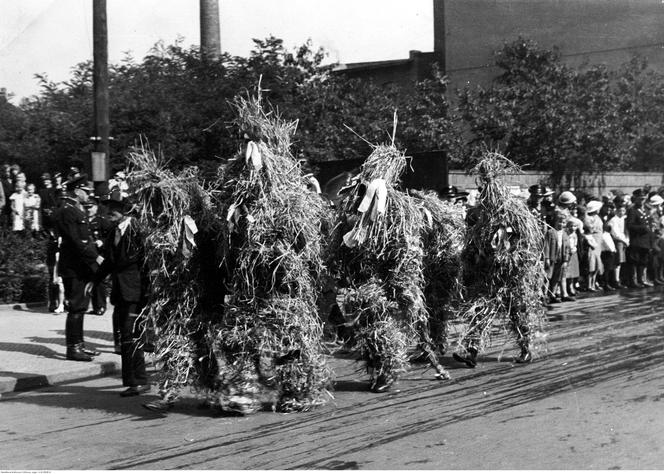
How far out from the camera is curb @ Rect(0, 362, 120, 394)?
29.0 feet

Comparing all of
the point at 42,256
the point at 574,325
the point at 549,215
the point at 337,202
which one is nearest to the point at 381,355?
the point at 337,202

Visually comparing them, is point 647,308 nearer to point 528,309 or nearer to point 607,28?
point 528,309

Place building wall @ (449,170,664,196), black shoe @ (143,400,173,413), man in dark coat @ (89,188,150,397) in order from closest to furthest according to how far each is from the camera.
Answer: black shoe @ (143,400,173,413), man in dark coat @ (89,188,150,397), building wall @ (449,170,664,196)

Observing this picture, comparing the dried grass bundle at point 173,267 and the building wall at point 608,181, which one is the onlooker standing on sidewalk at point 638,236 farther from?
the dried grass bundle at point 173,267

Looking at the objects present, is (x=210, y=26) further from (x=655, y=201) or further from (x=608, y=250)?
(x=655, y=201)

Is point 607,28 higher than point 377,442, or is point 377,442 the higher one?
point 607,28

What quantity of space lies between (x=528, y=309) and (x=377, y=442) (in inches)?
136

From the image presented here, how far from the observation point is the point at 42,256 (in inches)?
600

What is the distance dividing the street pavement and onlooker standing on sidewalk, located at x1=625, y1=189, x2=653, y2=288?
9.03 m

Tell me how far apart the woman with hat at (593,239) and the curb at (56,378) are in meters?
10.3

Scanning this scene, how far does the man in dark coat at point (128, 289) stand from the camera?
326 inches

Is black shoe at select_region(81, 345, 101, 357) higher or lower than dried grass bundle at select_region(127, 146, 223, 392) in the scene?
lower

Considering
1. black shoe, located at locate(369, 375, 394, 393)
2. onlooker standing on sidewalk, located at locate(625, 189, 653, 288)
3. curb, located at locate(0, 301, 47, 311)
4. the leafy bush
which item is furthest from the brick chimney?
black shoe, located at locate(369, 375, 394, 393)

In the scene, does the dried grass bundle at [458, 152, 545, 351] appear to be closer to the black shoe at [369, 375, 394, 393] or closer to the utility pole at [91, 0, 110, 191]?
the black shoe at [369, 375, 394, 393]
